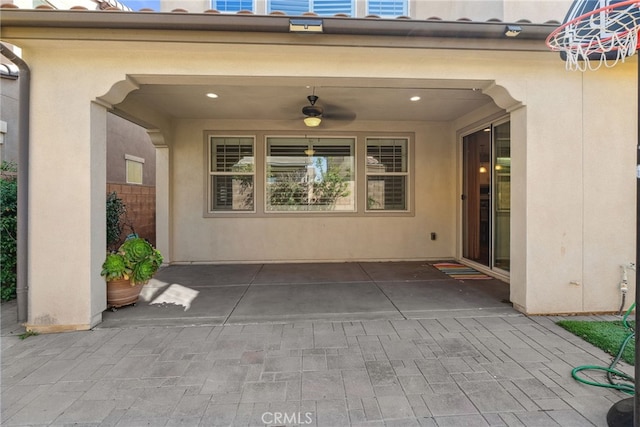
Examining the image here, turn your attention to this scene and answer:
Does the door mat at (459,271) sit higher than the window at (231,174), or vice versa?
the window at (231,174)

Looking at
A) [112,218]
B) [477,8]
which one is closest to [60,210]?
[112,218]

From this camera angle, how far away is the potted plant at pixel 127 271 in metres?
3.37

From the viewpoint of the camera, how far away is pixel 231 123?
6.06 meters

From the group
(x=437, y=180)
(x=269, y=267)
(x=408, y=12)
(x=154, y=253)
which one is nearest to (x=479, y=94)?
(x=408, y=12)

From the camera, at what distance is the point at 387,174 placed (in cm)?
640

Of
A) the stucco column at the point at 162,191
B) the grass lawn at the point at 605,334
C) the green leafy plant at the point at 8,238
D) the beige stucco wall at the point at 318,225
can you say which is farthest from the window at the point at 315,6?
the grass lawn at the point at 605,334

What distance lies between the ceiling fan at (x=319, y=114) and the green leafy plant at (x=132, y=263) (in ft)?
9.60

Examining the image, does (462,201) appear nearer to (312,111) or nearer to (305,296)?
(312,111)

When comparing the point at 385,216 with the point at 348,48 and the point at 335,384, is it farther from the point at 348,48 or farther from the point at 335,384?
the point at 335,384

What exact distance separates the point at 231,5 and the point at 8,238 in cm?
445

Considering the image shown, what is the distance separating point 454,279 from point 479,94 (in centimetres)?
286

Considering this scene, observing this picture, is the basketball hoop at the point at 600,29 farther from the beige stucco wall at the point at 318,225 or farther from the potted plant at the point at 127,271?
the potted plant at the point at 127,271

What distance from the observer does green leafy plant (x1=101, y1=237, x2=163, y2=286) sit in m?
3.35

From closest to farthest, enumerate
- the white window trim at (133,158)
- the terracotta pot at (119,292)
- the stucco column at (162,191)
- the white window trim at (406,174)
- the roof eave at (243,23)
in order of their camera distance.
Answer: the roof eave at (243,23), the terracotta pot at (119,292), the stucco column at (162,191), the white window trim at (406,174), the white window trim at (133,158)
